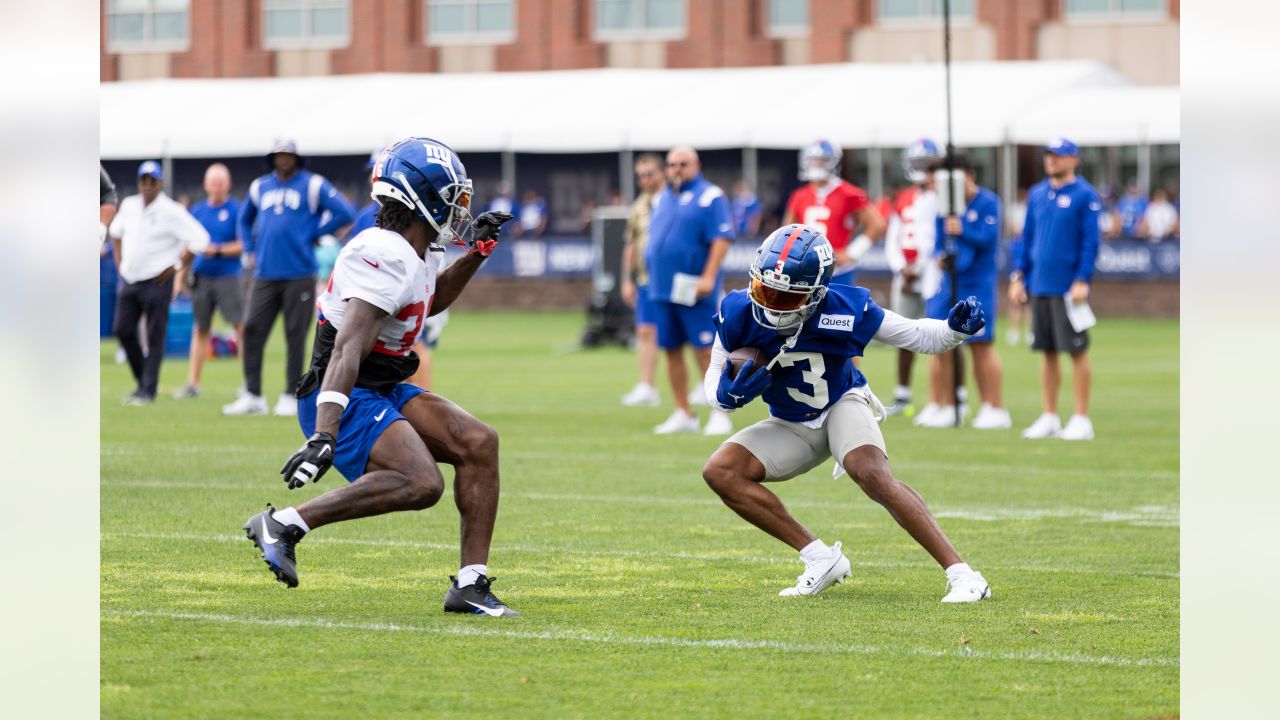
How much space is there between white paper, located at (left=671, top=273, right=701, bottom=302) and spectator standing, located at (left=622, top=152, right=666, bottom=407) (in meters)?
1.33

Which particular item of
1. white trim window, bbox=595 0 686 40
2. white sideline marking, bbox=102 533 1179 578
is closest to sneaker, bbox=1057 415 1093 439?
white sideline marking, bbox=102 533 1179 578

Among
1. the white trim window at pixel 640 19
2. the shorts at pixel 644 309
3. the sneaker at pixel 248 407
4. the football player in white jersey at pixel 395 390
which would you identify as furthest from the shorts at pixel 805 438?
the white trim window at pixel 640 19

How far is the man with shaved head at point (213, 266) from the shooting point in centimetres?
1897

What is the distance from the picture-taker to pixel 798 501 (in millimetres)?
11359

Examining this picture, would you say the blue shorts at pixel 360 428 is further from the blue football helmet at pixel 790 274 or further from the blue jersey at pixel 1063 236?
the blue jersey at pixel 1063 236

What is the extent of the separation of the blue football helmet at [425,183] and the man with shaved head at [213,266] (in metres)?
11.6

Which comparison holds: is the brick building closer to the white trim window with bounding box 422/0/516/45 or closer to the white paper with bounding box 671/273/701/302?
the white trim window with bounding box 422/0/516/45

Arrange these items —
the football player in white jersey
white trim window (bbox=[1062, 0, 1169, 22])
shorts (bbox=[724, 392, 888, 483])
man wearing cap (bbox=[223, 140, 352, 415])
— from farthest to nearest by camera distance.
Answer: white trim window (bbox=[1062, 0, 1169, 22]) → man wearing cap (bbox=[223, 140, 352, 415]) → shorts (bbox=[724, 392, 888, 483]) → the football player in white jersey

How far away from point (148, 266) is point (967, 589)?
11.6 metres

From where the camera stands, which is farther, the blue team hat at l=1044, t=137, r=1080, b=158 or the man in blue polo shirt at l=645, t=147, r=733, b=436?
the man in blue polo shirt at l=645, t=147, r=733, b=436

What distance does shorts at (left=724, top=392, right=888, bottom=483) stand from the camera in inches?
313

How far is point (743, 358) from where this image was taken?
25.2 feet

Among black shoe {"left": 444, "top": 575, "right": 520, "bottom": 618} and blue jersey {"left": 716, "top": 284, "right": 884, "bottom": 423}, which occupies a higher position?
blue jersey {"left": 716, "top": 284, "right": 884, "bottom": 423}
